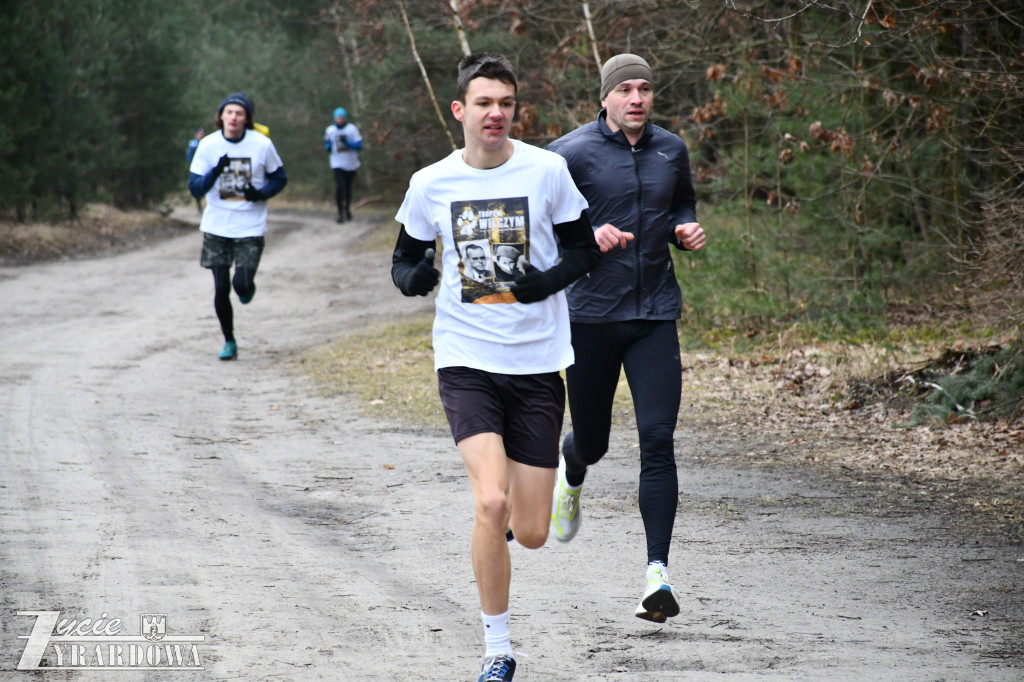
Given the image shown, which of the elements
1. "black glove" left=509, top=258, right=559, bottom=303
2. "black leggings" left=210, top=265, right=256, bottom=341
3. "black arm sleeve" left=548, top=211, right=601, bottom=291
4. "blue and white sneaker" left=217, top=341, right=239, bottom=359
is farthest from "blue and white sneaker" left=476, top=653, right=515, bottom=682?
"blue and white sneaker" left=217, top=341, right=239, bottom=359

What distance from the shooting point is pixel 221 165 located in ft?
35.9

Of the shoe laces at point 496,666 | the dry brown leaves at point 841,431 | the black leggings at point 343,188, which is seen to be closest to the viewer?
the shoe laces at point 496,666

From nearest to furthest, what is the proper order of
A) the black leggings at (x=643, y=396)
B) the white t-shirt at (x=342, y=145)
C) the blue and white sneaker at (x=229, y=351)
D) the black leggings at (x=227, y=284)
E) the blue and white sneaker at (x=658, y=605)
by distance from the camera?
1. the blue and white sneaker at (x=658, y=605)
2. the black leggings at (x=643, y=396)
3. the black leggings at (x=227, y=284)
4. the blue and white sneaker at (x=229, y=351)
5. the white t-shirt at (x=342, y=145)

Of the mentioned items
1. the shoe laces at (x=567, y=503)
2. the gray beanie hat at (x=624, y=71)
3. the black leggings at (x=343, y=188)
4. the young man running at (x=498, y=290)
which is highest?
the gray beanie hat at (x=624, y=71)

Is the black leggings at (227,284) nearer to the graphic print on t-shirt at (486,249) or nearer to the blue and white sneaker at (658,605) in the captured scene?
the graphic print on t-shirt at (486,249)

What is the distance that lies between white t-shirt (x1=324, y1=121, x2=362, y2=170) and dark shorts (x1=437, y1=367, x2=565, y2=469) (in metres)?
22.4

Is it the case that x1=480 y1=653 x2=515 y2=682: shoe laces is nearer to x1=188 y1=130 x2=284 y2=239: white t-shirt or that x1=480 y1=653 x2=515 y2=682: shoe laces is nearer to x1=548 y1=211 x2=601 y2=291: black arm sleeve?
x1=548 y1=211 x2=601 y2=291: black arm sleeve

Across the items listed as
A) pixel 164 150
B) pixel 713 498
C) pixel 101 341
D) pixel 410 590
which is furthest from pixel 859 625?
pixel 164 150

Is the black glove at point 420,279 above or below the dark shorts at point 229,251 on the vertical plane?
above

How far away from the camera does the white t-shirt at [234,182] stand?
432 inches

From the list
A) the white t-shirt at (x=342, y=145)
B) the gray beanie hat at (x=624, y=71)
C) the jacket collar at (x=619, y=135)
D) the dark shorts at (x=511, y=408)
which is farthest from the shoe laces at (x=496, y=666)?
the white t-shirt at (x=342, y=145)

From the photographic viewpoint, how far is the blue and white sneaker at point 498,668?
3.81 meters

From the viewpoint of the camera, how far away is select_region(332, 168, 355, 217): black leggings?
2714cm

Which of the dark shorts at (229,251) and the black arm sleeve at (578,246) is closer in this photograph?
the black arm sleeve at (578,246)
